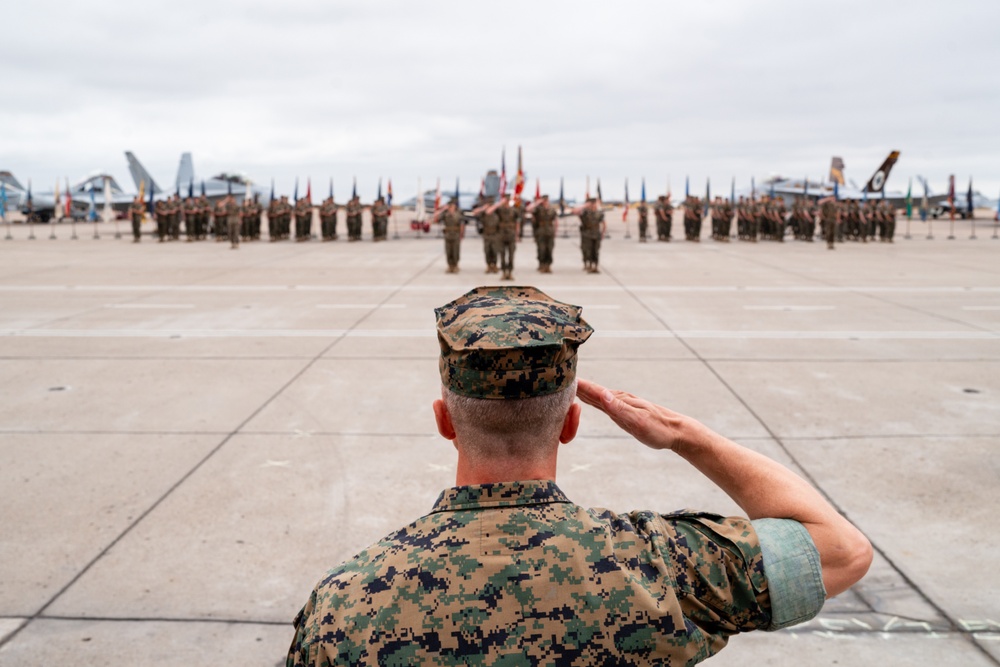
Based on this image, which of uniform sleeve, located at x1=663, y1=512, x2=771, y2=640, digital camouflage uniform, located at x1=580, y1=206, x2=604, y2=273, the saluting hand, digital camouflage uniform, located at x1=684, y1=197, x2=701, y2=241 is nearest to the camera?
uniform sleeve, located at x1=663, y1=512, x2=771, y2=640

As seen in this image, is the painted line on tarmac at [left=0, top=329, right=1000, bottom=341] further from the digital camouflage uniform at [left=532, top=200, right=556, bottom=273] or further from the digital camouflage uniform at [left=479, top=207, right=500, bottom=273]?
the digital camouflage uniform at [left=532, top=200, right=556, bottom=273]

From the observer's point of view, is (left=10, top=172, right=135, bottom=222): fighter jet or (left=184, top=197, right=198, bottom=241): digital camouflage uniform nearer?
(left=184, top=197, right=198, bottom=241): digital camouflage uniform

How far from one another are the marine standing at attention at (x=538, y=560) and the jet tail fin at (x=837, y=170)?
54.0 m

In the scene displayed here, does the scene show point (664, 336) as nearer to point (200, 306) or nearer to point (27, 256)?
point (200, 306)

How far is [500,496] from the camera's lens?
4.52 ft

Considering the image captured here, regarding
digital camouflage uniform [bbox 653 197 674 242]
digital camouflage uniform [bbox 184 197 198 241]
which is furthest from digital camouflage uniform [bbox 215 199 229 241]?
digital camouflage uniform [bbox 653 197 674 242]

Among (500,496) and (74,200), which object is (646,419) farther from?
(74,200)

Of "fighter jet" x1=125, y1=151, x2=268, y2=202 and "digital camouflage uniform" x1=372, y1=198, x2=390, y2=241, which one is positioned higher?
"fighter jet" x1=125, y1=151, x2=268, y2=202

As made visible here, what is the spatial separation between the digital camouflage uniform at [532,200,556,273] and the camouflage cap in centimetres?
1633

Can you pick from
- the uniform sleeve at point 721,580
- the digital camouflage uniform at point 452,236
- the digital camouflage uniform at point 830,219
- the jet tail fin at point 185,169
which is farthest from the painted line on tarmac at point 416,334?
the jet tail fin at point 185,169

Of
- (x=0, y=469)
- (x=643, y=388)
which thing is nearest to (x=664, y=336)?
(x=643, y=388)

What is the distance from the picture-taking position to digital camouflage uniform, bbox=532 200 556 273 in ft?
57.9

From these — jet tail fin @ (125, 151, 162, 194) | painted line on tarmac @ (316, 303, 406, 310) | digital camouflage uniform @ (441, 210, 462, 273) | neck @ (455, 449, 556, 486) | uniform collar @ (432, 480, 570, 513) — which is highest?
jet tail fin @ (125, 151, 162, 194)

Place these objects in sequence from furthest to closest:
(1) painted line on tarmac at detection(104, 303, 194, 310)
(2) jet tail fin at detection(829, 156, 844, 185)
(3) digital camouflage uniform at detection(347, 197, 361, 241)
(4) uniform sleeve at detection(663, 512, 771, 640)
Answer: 1. (2) jet tail fin at detection(829, 156, 844, 185)
2. (3) digital camouflage uniform at detection(347, 197, 361, 241)
3. (1) painted line on tarmac at detection(104, 303, 194, 310)
4. (4) uniform sleeve at detection(663, 512, 771, 640)
